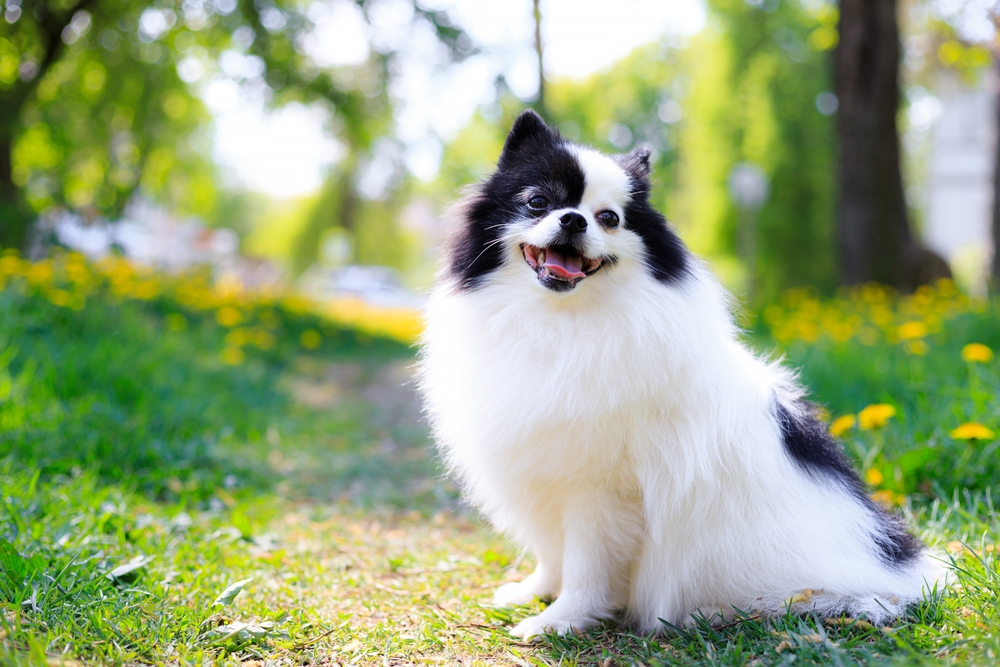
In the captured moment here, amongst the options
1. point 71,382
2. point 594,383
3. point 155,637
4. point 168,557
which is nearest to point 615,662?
point 594,383

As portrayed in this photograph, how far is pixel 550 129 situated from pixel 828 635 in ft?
5.69

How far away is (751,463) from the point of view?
6.66ft

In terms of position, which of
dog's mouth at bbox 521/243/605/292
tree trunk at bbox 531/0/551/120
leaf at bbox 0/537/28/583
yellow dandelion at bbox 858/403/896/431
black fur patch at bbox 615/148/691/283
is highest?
tree trunk at bbox 531/0/551/120

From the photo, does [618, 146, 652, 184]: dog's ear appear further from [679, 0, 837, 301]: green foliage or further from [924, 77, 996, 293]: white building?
[924, 77, 996, 293]: white building

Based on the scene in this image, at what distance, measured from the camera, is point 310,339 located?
7824mm

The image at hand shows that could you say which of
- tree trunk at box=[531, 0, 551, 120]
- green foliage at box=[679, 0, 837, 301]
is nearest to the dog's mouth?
tree trunk at box=[531, 0, 551, 120]

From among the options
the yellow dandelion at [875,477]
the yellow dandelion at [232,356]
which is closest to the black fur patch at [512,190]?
the yellow dandelion at [875,477]

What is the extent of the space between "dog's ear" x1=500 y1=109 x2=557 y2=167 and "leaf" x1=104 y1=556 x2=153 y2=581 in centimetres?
182

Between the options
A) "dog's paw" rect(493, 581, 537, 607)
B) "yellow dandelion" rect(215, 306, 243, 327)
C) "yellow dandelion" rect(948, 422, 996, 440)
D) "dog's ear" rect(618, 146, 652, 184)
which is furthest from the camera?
"yellow dandelion" rect(215, 306, 243, 327)

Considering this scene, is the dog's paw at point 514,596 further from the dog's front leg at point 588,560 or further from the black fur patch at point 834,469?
the black fur patch at point 834,469

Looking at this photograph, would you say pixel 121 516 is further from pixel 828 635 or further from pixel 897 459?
pixel 897 459

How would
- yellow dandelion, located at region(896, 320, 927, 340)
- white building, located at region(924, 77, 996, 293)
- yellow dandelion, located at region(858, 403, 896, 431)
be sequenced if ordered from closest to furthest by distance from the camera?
1. yellow dandelion, located at region(858, 403, 896, 431)
2. yellow dandelion, located at region(896, 320, 927, 340)
3. white building, located at region(924, 77, 996, 293)

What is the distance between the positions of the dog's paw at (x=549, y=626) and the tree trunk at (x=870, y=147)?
6.25m

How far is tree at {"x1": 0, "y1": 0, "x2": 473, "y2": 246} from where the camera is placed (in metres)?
7.21
